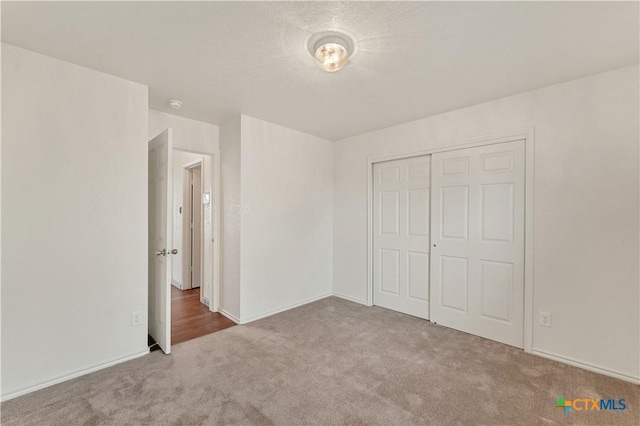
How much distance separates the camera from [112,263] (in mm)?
2256

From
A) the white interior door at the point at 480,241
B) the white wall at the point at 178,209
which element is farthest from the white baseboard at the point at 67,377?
the white interior door at the point at 480,241

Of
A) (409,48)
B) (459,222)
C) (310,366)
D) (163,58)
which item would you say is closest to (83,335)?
(310,366)

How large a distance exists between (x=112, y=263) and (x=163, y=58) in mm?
1668

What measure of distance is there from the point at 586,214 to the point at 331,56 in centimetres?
239

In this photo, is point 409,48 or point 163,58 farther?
point 163,58

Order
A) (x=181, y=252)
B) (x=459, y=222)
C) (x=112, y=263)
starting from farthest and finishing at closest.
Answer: (x=181, y=252) < (x=459, y=222) < (x=112, y=263)

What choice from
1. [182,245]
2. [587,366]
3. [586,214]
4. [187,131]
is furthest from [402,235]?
[182,245]

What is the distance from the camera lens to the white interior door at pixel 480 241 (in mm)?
2609

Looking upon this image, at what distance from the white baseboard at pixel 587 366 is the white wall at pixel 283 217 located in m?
2.56

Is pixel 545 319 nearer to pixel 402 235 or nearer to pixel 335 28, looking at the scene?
pixel 402 235

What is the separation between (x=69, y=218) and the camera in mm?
2068

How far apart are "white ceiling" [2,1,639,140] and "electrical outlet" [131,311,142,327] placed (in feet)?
6.59

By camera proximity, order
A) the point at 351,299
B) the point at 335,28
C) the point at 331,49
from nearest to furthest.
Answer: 1. the point at 335,28
2. the point at 331,49
3. the point at 351,299

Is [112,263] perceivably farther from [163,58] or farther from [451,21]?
[451,21]
